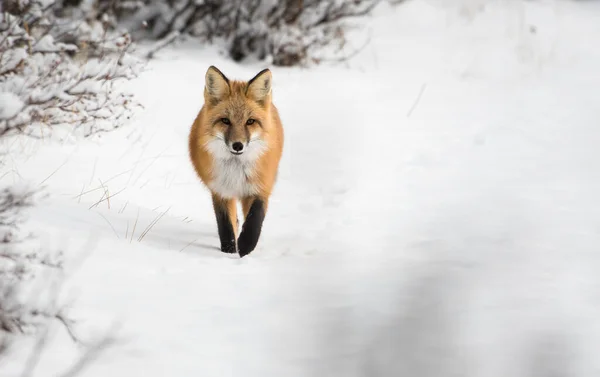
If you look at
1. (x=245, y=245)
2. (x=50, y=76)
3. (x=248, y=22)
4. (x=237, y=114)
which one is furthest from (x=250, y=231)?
(x=248, y=22)

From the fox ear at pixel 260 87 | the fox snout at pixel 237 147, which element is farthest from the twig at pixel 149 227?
the fox ear at pixel 260 87

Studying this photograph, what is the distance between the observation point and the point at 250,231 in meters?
5.02

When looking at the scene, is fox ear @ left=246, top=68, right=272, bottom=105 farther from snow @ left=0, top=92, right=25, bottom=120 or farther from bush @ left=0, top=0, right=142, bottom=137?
snow @ left=0, top=92, right=25, bottom=120

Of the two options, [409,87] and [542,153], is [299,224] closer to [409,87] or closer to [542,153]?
[542,153]

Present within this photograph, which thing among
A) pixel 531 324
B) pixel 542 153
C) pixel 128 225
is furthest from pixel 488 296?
pixel 542 153

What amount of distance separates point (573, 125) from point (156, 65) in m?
4.83

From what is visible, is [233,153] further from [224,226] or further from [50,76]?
[50,76]

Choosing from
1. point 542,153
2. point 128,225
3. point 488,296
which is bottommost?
point 542,153

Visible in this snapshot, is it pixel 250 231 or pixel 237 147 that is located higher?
pixel 237 147

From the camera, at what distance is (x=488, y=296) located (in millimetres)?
3213

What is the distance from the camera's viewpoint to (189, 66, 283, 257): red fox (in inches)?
203

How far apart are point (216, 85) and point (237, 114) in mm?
290

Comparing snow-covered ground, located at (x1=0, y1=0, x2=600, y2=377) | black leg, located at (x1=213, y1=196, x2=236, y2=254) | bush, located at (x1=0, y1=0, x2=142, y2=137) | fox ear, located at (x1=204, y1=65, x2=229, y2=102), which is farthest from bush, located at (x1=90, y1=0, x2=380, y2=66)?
black leg, located at (x1=213, y1=196, x2=236, y2=254)

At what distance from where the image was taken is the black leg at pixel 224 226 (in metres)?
5.15
